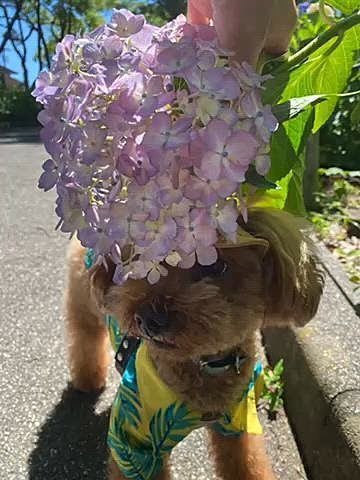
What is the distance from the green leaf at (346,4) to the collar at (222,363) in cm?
99

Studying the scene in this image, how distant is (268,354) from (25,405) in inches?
39.3

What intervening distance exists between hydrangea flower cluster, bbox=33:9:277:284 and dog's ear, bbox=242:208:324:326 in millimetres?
643

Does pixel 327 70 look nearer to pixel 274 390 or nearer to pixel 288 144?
pixel 288 144

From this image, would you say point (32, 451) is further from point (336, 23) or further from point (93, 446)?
point (336, 23)

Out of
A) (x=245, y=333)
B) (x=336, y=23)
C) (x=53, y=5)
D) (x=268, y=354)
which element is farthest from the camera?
(x=53, y=5)

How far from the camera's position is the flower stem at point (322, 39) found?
2.76 ft

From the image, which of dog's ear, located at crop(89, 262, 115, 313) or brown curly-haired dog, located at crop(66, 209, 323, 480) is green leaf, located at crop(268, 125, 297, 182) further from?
dog's ear, located at crop(89, 262, 115, 313)

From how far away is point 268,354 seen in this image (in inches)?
99.1

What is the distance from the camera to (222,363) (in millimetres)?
1647

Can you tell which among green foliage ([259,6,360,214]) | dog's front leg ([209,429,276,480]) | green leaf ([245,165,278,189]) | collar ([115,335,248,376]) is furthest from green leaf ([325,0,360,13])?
dog's front leg ([209,429,276,480])

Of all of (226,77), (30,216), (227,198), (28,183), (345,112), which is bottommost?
(28,183)

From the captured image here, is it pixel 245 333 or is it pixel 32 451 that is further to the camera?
pixel 32 451

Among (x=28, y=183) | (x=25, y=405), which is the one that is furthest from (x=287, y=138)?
(x=28, y=183)

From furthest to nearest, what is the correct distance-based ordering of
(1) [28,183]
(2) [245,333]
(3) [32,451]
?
(1) [28,183]
(3) [32,451]
(2) [245,333]
